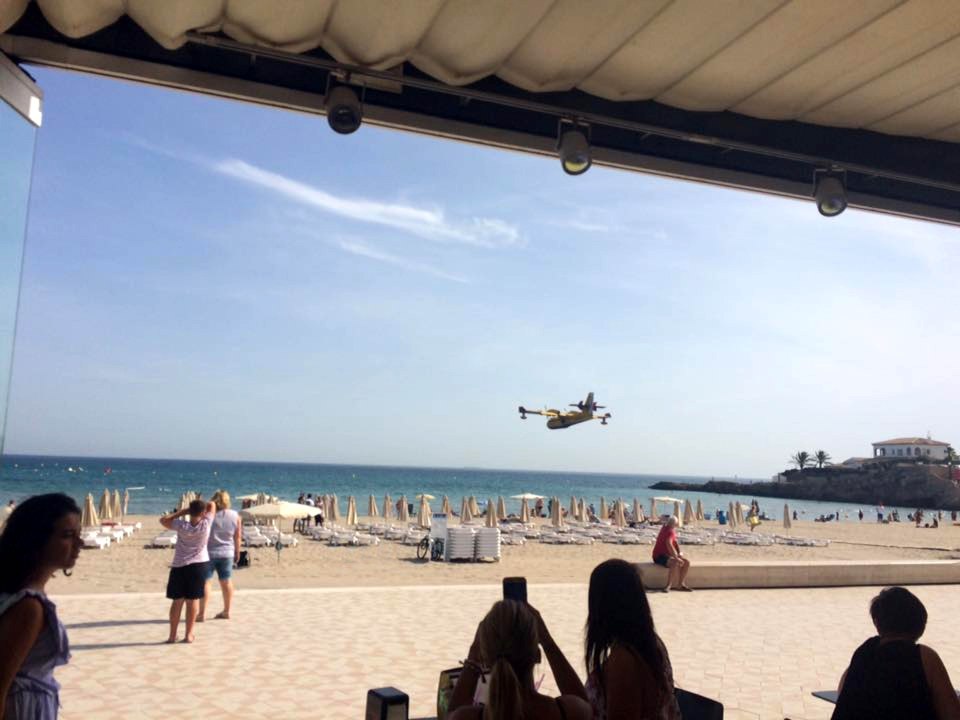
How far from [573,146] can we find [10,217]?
7.46 feet

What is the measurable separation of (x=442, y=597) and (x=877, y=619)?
7709mm

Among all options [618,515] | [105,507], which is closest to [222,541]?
[105,507]

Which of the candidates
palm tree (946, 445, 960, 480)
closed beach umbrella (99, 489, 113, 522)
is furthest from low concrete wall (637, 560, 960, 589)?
palm tree (946, 445, 960, 480)

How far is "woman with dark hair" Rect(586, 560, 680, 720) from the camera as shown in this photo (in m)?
2.29

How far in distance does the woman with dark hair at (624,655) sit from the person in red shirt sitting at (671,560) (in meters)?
8.75

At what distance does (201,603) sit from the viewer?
790 cm

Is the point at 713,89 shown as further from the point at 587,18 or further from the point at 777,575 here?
the point at 777,575

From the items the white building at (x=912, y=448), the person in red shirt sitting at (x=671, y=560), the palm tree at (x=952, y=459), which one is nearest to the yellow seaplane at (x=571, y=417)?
the person in red shirt sitting at (x=671, y=560)

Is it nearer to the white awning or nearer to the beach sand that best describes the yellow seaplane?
the beach sand

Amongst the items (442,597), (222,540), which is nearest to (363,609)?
(442,597)

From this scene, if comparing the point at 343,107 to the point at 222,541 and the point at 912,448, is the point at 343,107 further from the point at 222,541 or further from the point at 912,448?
the point at 912,448

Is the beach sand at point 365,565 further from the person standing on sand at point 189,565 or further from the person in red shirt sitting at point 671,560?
the person standing on sand at point 189,565

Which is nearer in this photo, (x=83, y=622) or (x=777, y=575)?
(x=83, y=622)

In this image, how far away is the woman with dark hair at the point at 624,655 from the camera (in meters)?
2.29
